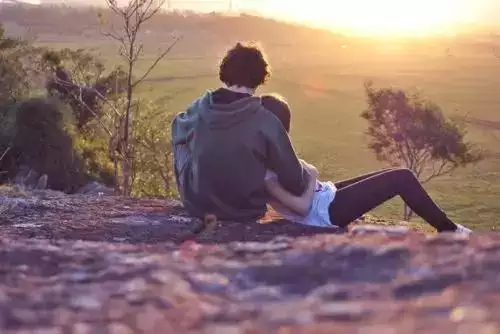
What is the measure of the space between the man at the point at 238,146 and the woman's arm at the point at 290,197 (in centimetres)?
4

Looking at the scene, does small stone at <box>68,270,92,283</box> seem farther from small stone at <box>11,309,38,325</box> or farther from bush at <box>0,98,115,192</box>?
bush at <box>0,98,115,192</box>

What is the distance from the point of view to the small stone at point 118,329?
1.83 metres

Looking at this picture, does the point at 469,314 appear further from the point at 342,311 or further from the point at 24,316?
the point at 24,316

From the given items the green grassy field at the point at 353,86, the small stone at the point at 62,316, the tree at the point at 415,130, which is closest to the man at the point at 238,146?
the small stone at the point at 62,316

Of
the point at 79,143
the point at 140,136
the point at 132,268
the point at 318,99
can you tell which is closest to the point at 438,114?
the point at 140,136

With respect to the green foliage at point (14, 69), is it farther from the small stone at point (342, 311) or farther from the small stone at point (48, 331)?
the small stone at point (342, 311)

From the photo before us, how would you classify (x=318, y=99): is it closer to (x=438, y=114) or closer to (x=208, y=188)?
(x=438, y=114)

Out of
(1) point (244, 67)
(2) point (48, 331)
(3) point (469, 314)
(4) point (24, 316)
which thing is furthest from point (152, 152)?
(3) point (469, 314)

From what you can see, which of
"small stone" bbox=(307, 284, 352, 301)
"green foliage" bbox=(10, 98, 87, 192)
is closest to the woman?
"small stone" bbox=(307, 284, 352, 301)

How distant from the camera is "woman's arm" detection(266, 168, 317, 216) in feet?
15.8

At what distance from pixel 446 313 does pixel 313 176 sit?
10.3 ft

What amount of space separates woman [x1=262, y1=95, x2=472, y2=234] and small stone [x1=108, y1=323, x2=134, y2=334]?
9.80 ft

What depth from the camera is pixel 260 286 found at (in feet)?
7.16

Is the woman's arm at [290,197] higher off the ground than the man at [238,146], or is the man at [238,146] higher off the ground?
the man at [238,146]
